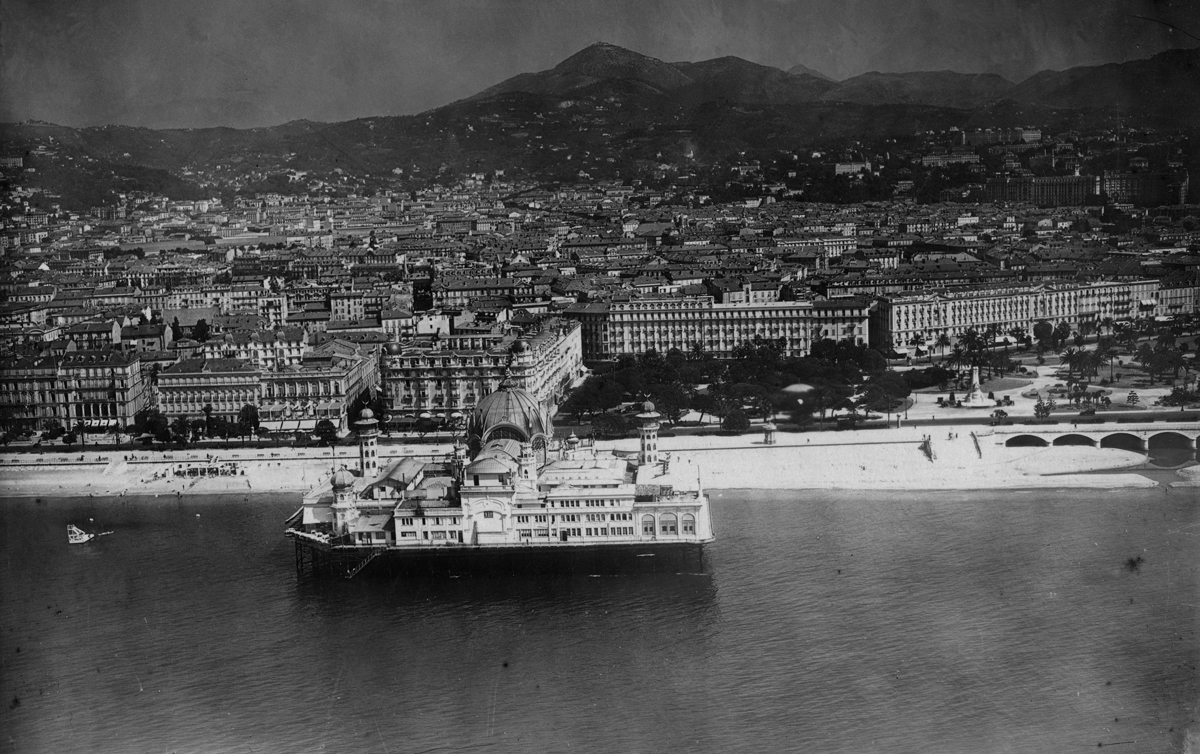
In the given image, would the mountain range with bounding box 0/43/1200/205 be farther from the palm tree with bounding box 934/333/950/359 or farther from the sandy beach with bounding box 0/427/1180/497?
the palm tree with bounding box 934/333/950/359

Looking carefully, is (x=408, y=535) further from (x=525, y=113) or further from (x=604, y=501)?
(x=525, y=113)

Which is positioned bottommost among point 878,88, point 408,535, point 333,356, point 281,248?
point 408,535

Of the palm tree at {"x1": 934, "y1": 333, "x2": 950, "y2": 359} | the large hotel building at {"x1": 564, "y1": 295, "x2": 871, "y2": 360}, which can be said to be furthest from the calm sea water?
the large hotel building at {"x1": 564, "y1": 295, "x2": 871, "y2": 360}

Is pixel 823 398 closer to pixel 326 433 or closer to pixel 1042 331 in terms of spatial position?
pixel 326 433

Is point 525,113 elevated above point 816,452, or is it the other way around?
point 525,113

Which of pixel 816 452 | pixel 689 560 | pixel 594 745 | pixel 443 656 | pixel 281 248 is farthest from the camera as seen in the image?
pixel 281 248

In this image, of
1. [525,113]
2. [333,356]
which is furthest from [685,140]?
[333,356]

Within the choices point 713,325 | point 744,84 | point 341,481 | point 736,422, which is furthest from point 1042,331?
point 744,84
